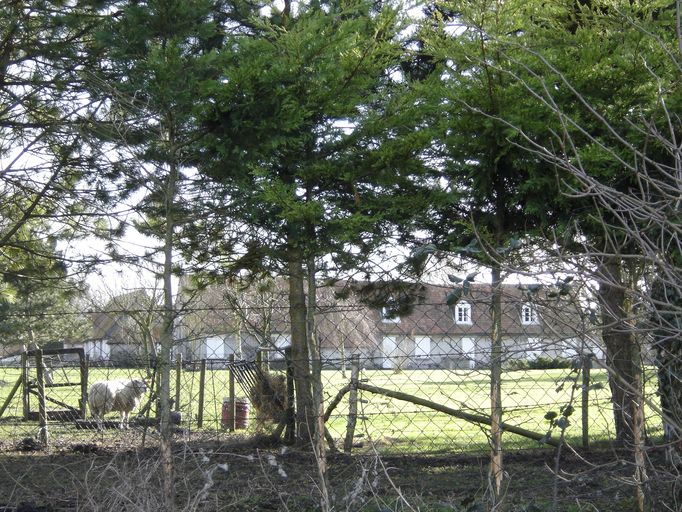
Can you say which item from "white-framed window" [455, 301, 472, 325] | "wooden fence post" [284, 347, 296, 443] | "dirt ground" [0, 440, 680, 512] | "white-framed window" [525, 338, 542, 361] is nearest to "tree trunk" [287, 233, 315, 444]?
"wooden fence post" [284, 347, 296, 443]

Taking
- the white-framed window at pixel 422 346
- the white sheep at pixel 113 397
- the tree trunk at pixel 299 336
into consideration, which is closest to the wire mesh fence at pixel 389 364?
the white-framed window at pixel 422 346

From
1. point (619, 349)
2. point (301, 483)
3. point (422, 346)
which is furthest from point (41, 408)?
point (619, 349)

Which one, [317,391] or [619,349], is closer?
[317,391]

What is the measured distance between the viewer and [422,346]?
5.13 m

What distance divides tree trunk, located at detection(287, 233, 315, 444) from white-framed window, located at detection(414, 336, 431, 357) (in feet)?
2.37

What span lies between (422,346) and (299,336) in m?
2.14

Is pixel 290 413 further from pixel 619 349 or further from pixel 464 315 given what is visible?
pixel 619 349

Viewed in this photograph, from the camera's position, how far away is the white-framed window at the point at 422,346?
4.83 metres

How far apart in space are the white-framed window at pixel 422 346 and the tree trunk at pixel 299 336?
2.37 ft

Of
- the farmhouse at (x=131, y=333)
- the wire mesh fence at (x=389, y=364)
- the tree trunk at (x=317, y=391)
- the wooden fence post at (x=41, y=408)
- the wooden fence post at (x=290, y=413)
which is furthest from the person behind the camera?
the wooden fence post at (x=41, y=408)

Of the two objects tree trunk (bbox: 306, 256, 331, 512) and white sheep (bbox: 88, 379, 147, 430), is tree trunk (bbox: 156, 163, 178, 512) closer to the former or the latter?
tree trunk (bbox: 306, 256, 331, 512)

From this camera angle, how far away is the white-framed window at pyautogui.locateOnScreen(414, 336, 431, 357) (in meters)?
4.83

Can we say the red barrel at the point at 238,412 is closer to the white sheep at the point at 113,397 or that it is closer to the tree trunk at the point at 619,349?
the white sheep at the point at 113,397

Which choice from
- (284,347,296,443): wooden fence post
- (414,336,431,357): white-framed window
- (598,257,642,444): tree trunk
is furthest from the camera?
(284,347,296,443): wooden fence post
